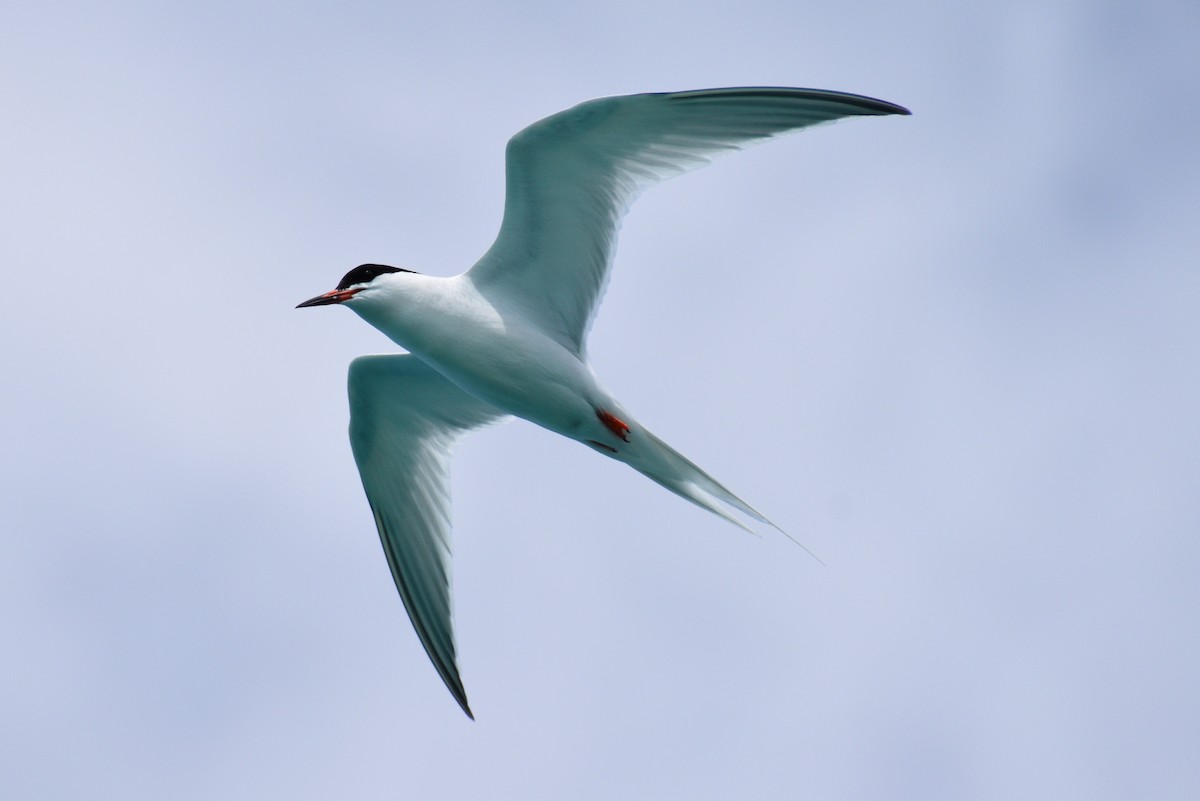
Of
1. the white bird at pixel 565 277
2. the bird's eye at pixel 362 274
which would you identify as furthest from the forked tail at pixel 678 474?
the bird's eye at pixel 362 274

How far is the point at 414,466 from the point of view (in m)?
10.1

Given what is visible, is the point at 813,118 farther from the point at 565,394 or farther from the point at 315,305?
the point at 315,305

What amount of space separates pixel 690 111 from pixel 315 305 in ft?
8.75

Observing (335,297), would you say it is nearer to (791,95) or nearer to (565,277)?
(565,277)

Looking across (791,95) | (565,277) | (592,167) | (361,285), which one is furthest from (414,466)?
(791,95)

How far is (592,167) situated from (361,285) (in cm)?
171

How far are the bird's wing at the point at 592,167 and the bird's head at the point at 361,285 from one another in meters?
0.58

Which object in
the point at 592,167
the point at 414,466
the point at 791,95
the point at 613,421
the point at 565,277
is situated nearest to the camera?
the point at 791,95

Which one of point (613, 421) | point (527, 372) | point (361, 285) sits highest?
point (361, 285)

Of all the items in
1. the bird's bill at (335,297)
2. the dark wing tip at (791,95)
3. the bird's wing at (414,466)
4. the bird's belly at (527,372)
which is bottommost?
the bird's wing at (414,466)

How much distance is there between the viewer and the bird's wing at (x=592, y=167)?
7746 mm

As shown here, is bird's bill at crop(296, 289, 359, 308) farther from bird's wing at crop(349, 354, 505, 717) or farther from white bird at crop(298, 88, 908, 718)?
bird's wing at crop(349, 354, 505, 717)

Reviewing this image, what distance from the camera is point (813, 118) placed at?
7625mm

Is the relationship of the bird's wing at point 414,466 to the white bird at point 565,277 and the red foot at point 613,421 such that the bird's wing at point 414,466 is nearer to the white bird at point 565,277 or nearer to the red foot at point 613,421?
the white bird at point 565,277
